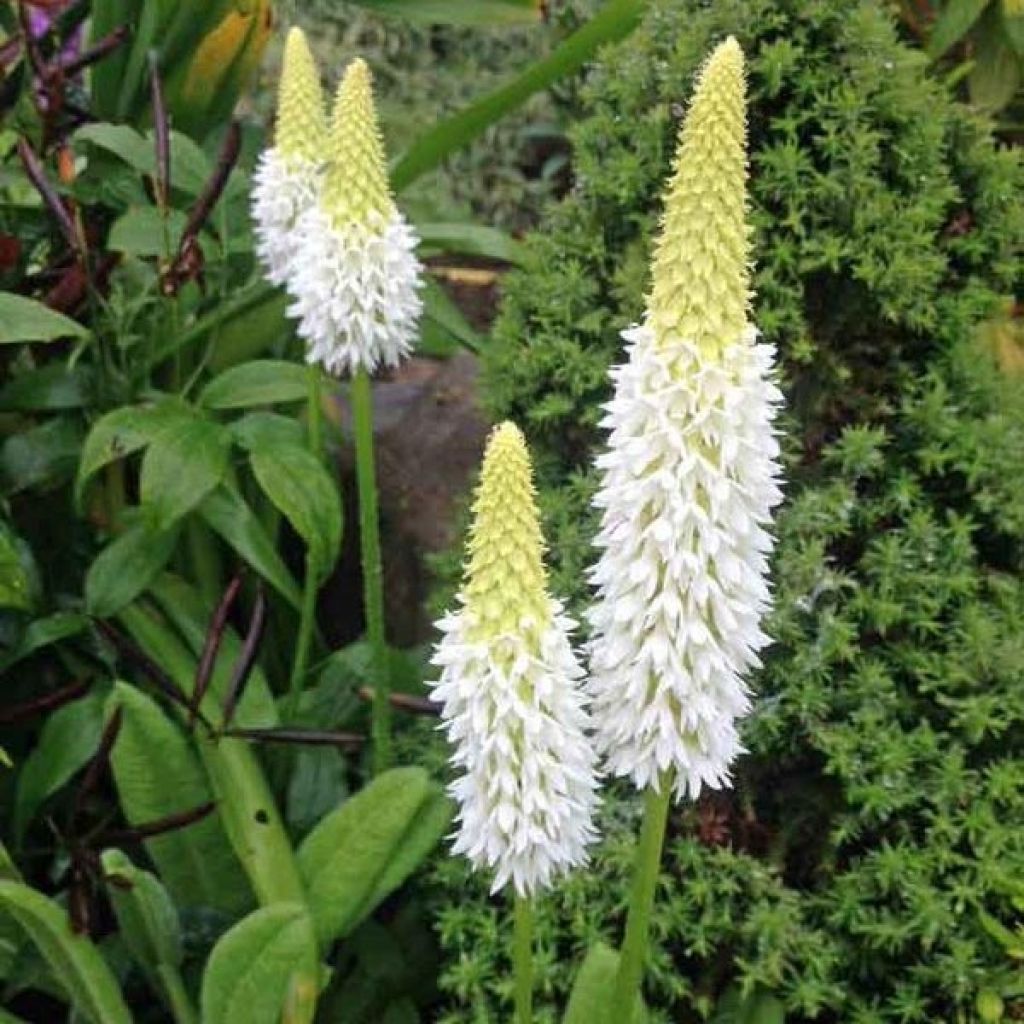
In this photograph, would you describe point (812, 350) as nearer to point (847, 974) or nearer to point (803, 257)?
point (803, 257)

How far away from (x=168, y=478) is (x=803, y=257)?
1133mm

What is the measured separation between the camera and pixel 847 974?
2.55 m

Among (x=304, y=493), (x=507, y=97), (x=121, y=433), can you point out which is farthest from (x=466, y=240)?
(x=121, y=433)

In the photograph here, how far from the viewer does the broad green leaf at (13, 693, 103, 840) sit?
2.84m

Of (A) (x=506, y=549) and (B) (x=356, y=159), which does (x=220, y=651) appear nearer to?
(B) (x=356, y=159)

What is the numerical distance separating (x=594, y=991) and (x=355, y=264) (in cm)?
116

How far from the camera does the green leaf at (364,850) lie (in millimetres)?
2592

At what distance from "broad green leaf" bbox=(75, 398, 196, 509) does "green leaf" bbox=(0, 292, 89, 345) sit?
0.17m

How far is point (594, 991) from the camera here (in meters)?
2.32

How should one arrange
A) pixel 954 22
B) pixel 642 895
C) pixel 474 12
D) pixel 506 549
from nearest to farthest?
1. pixel 506 549
2. pixel 642 895
3. pixel 954 22
4. pixel 474 12

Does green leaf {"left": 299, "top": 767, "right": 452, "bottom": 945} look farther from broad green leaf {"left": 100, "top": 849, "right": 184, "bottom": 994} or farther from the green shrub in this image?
broad green leaf {"left": 100, "top": 849, "right": 184, "bottom": 994}

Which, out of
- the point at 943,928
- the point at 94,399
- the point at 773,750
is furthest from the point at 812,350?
the point at 94,399

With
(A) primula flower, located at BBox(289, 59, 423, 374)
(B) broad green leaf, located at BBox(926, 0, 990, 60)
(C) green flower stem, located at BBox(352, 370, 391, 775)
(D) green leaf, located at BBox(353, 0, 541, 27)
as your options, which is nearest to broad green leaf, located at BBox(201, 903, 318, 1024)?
(C) green flower stem, located at BBox(352, 370, 391, 775)

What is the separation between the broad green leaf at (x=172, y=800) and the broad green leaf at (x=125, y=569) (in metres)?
0.25
